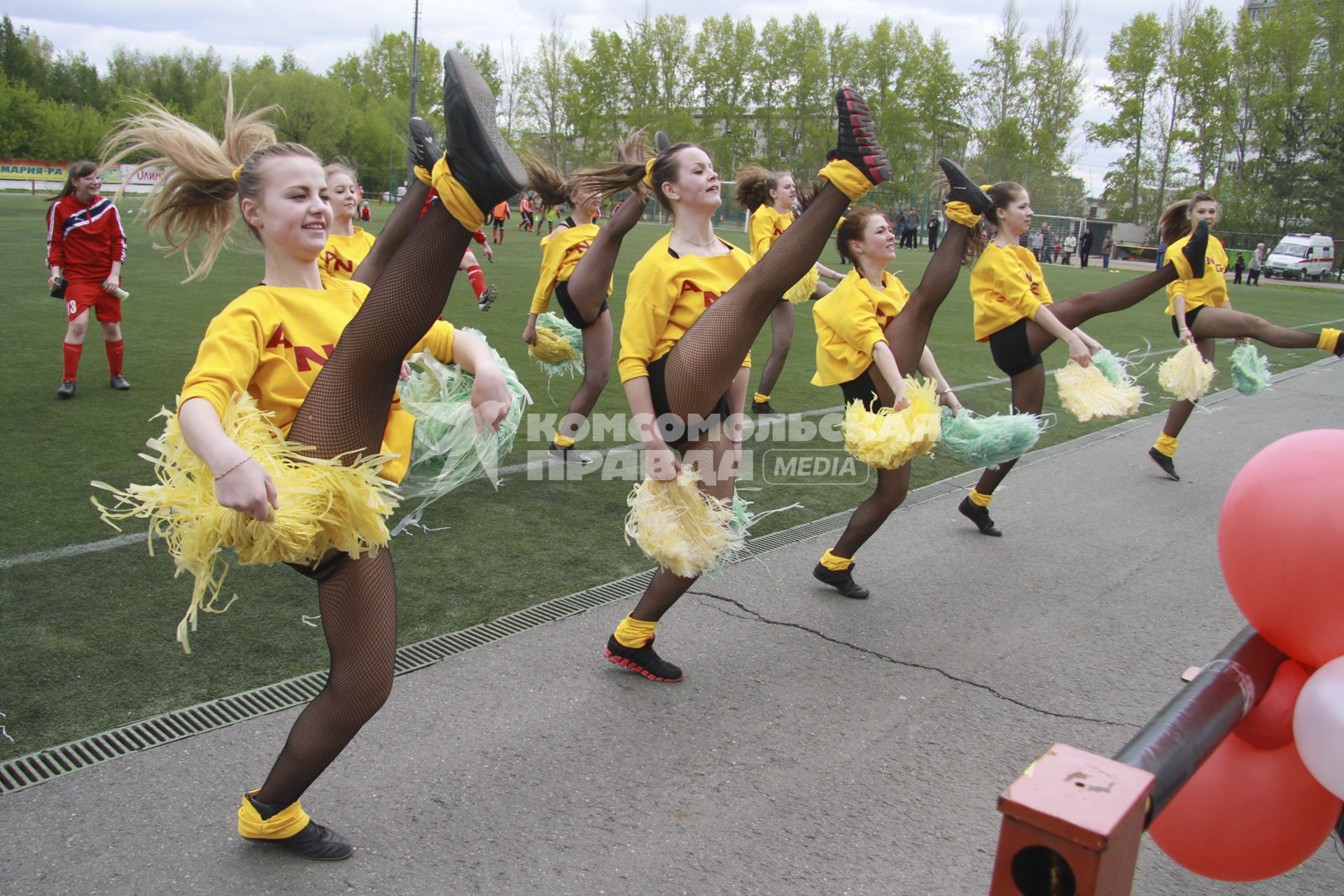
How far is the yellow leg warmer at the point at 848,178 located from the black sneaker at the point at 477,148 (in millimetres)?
1047

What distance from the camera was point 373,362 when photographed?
7.87ft

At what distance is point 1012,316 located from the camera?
5.88 metres

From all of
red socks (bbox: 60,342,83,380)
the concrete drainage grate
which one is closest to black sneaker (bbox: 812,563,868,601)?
the concrete drainage grate

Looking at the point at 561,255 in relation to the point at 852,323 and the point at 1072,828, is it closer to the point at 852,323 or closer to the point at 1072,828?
the point at 852,323

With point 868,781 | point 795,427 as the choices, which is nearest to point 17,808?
point 868,781

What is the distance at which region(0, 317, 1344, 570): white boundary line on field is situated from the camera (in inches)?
182

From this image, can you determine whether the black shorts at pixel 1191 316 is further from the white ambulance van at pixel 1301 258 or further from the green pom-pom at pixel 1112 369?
the white ambulance van at pixel 1301 258

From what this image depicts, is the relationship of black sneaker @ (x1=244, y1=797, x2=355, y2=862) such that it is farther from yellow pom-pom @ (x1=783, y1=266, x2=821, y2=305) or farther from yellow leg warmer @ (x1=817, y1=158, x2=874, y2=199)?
yellow pom-pom @ (x1=783, y1=266, x2=821, y2=305)

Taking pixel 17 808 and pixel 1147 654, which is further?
pixel 1147 654

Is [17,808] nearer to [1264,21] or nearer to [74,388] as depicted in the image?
[74,388]

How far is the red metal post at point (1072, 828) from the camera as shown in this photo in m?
1.00

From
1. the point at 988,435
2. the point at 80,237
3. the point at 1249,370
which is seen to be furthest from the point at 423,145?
the point at 1249,370

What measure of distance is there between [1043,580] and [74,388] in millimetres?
7269

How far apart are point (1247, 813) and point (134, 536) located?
4.99 meters
